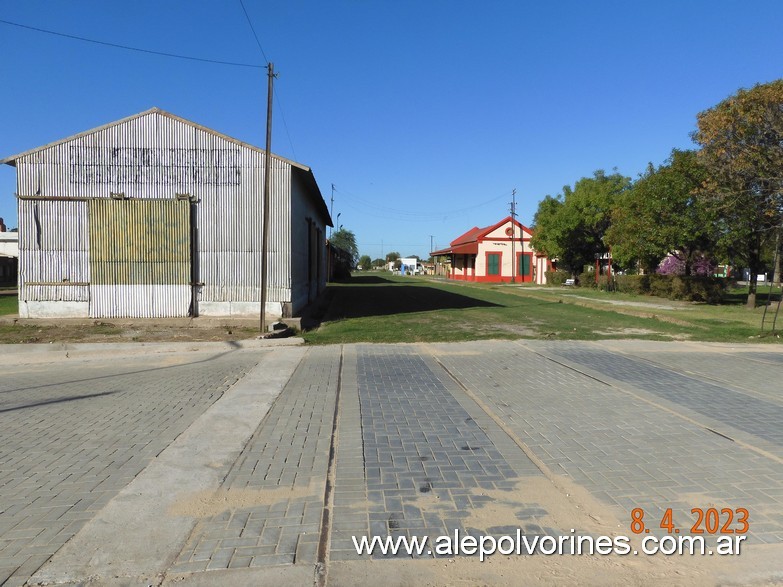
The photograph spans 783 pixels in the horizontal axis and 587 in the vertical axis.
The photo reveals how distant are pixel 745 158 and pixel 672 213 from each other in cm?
585

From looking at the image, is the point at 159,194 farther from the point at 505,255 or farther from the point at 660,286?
the point at 505,255

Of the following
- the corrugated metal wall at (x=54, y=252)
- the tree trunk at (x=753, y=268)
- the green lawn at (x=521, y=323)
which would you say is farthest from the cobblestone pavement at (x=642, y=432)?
the tree trunk at (x=753, y=268)

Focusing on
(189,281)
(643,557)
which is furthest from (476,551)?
(189,281)

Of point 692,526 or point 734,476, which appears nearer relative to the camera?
point 692,526

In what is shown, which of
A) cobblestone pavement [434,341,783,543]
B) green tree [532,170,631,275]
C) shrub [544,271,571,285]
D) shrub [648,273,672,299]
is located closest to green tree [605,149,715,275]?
shrub [648,273,672,299]

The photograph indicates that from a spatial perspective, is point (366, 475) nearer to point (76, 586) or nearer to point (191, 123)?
point (76, 586)

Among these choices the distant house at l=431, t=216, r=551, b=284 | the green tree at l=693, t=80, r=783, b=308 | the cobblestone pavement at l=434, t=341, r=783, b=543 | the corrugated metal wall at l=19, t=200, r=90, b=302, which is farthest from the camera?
the distant house at l=431, t=216, r=551, b=284

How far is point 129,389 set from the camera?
934 centimetres

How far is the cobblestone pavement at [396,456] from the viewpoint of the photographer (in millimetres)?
4152

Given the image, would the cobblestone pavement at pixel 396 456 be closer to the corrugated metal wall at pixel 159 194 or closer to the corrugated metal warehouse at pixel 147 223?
the corrugated metal warehouse at pixel 147 223

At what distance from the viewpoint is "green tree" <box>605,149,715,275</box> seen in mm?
27766

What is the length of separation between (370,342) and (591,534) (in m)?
10.9

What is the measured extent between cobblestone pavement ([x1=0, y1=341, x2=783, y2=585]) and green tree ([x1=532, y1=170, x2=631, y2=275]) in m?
39.3

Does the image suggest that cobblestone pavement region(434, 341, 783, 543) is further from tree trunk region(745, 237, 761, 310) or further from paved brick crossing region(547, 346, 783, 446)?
tree trunk region(745, 237, 761, 310)
